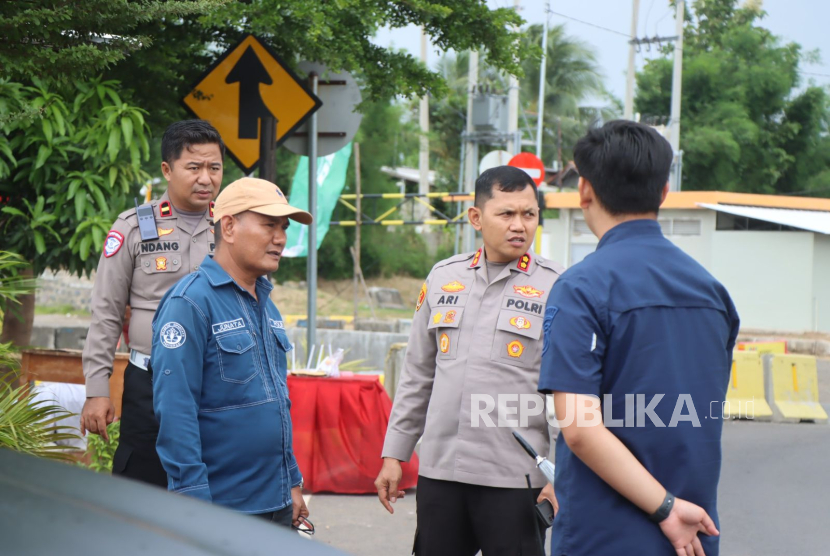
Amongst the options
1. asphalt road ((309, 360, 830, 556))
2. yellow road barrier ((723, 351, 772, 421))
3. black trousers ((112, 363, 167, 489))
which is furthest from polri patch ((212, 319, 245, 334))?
yellow road barrier ((723, 351, 772, 421))

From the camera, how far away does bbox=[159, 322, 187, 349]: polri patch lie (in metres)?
2.90

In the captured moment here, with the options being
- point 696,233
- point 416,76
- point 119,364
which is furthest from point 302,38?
point 696,233

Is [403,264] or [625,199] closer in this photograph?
[625,199]

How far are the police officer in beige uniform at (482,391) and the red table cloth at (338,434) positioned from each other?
3.25m

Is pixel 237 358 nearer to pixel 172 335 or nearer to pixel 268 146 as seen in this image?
pixel 172 335

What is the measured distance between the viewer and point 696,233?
24.9 m

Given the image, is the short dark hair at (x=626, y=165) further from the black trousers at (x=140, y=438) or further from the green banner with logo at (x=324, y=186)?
the green banner with logo at (x=324, y=186)

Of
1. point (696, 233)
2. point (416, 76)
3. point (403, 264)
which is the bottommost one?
point (403, 264)

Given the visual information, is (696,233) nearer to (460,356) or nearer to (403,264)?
(403,264)

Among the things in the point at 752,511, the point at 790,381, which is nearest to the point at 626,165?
the point at 752,511

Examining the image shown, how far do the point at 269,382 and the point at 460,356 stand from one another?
2.57ft

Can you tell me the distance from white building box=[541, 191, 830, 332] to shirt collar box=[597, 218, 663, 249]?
72.1 ft

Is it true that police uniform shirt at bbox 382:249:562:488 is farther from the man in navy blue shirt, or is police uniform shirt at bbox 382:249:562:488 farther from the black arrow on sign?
the black arrow on sign

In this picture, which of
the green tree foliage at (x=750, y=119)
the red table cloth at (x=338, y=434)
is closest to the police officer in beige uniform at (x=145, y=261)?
the red table cloth at (x=338, y=434)
